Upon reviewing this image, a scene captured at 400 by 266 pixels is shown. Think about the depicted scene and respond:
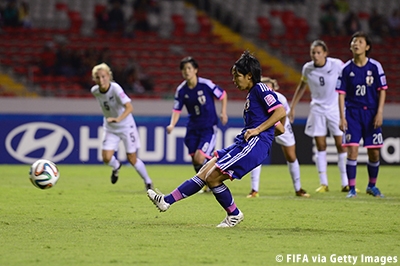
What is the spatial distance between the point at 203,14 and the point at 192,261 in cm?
2127

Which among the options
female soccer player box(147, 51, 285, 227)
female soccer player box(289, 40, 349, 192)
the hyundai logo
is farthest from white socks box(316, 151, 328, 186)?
the hyundai logo

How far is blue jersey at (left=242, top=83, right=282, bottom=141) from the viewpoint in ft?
23.4

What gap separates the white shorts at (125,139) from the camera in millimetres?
11656

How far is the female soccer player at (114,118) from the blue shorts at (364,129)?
318 centimetres

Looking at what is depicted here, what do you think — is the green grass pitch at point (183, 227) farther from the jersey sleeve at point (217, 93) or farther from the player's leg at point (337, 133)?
the jersey sleeve at point (217, 93)

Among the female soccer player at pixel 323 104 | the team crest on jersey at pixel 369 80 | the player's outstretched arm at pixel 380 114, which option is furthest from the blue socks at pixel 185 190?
the female soccer player at pixel 323 104

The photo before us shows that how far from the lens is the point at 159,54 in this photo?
22312mm

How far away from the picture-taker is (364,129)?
33.9 ft

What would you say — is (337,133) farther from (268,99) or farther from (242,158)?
(242,158)

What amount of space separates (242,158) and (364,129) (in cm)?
381

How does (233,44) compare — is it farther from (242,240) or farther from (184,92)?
(242,240)

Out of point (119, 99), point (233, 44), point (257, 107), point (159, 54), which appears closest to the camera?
point (257, 107)

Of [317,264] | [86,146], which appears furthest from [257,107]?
[86,146]

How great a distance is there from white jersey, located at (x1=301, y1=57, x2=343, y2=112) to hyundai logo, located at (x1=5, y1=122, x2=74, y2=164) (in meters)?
7.59
